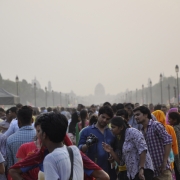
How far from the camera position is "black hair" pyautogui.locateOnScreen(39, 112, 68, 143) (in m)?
3.78

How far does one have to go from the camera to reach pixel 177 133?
941 cm

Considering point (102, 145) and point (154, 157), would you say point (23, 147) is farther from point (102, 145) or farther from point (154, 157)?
point (154, 157)

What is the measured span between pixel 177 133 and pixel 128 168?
2869 mm

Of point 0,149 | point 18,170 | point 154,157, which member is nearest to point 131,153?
point 154,157

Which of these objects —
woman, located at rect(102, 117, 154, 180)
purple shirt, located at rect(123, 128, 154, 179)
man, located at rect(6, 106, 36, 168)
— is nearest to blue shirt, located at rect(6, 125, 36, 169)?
man, located at rect(6, 106, 36, 168)

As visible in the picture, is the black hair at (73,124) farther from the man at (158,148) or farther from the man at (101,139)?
the man at (158,148)

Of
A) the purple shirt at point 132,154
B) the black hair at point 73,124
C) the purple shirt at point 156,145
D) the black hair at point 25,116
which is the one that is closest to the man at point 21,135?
the black hair at point 25,116

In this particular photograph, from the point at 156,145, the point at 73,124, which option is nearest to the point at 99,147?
the point at 156,145

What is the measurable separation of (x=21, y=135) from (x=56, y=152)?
2960 millimetres

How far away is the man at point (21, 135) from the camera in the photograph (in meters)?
6.56

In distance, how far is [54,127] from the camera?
378cm

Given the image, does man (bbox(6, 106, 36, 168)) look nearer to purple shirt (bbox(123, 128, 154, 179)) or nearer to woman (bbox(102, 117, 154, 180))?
woman (bbox(102, 117, 154, 180))

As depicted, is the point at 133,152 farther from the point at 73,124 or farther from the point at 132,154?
the point at 73,124

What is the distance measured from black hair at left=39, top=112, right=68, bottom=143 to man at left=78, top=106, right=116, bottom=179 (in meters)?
3.38
